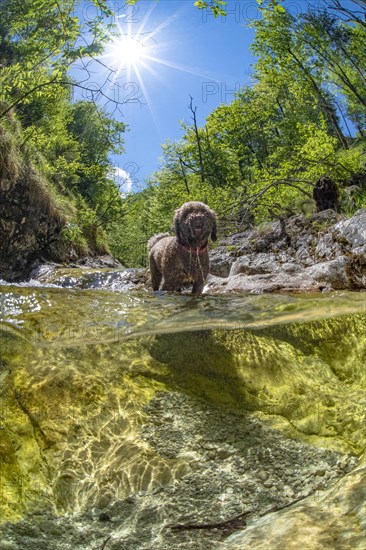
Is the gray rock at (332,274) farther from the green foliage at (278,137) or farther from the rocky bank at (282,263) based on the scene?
the green foliage at (278,137)

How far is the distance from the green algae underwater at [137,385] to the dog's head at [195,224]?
2665 mm

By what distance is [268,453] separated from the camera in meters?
2.88

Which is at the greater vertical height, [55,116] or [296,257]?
[55,116]

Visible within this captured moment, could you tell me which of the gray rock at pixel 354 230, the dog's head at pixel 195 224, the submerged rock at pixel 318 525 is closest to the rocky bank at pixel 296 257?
the gray rock at pixel 354 230

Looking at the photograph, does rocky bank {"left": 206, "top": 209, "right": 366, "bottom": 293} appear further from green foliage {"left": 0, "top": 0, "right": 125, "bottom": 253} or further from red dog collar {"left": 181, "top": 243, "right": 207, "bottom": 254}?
green foliage {"left": 0, "top": 0, "right": 125, "bottom": 253}

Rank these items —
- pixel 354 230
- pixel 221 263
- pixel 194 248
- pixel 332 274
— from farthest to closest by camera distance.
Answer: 1. pixel 221 263
2. pixel 354 230
3. pixel 332 274
4. pixel 194 248

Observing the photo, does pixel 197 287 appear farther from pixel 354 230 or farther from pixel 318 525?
pixel 318 525

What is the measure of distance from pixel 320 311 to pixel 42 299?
301 cm

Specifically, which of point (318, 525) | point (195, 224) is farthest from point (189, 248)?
point (318, 525)

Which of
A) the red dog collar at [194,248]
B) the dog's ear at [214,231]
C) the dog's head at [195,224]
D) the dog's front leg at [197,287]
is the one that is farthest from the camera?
the dog's front leg at [197,287]

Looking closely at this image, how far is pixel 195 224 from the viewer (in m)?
7.28

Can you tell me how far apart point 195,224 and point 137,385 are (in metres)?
4.31

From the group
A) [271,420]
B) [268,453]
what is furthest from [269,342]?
[268,453]

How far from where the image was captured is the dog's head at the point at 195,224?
7.30 m
